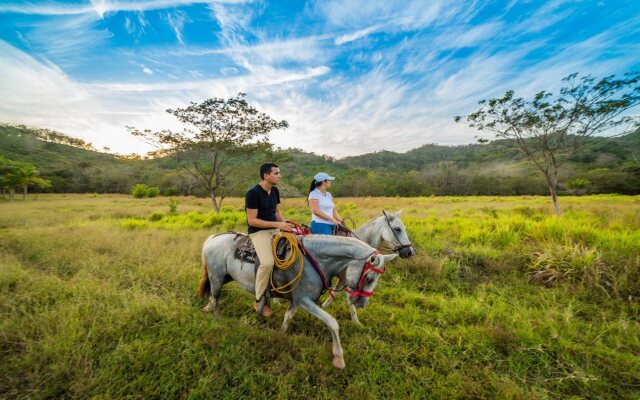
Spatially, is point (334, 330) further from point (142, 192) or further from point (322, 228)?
point (142, 192)

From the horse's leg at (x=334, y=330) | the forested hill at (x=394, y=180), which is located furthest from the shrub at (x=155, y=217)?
the forested hill at (x=394, y=180)

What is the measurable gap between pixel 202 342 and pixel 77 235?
27.2ft

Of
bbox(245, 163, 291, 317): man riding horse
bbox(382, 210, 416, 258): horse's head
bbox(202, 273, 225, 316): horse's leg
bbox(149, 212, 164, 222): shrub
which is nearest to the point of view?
bbox(245, 163, 291, 317): man riding horse

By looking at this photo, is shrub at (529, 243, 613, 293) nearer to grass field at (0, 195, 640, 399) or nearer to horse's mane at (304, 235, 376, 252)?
grass field at (0, 195, 640, 399)

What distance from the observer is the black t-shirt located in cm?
327

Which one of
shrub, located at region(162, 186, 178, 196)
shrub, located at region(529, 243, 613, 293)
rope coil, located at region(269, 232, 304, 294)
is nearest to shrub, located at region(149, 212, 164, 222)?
rope coil, located at region(269, 232, 304, 294)

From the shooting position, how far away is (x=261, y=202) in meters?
3.36

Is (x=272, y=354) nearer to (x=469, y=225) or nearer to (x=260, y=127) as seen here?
(x=469, y=225)

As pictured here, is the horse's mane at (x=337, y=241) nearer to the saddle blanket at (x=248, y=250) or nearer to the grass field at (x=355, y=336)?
the saddle blanket at (x=248, y=250)

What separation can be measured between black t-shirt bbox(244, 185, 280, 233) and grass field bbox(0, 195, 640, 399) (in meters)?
1.59

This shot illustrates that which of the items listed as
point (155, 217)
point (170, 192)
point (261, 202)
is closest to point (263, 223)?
point (261, 202)

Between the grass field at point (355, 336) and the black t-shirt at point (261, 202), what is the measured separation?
5.20ft

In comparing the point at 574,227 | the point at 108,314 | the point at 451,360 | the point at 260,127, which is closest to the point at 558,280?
the point at 574,227

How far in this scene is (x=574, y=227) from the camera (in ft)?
20.8
